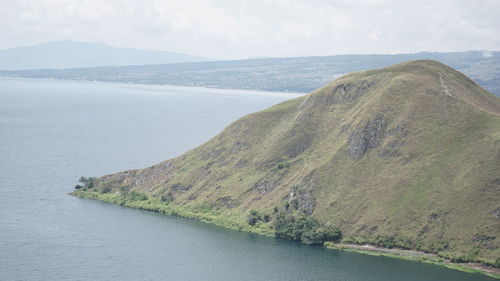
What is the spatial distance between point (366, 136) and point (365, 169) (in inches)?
426

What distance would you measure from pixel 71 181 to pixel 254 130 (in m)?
61.8

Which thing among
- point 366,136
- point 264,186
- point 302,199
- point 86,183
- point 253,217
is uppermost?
point 366,136

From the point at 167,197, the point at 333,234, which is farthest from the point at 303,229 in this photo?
the point at 167,197

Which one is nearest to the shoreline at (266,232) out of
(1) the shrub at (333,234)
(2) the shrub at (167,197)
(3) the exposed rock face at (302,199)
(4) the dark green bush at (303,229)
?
(1) the shrub at (333,234)

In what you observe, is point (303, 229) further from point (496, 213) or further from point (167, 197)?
point (167, 197)

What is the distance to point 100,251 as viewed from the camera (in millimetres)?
127250

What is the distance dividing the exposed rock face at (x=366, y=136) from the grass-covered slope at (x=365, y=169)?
0.26m

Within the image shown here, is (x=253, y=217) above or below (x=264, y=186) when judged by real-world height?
below

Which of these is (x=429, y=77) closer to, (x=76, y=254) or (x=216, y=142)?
(x=216, y=142)

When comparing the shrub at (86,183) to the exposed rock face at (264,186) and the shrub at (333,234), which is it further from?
the shrub at (333,234)

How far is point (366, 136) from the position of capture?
15500 centimetres

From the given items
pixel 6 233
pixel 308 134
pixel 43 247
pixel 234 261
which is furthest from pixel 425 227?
pixel 6 233

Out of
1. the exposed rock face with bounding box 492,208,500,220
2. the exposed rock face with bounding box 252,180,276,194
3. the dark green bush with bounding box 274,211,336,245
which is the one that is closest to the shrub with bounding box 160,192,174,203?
the exposed rock face with bounding box 252,180,276,194

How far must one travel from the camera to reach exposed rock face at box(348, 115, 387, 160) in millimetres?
153625
